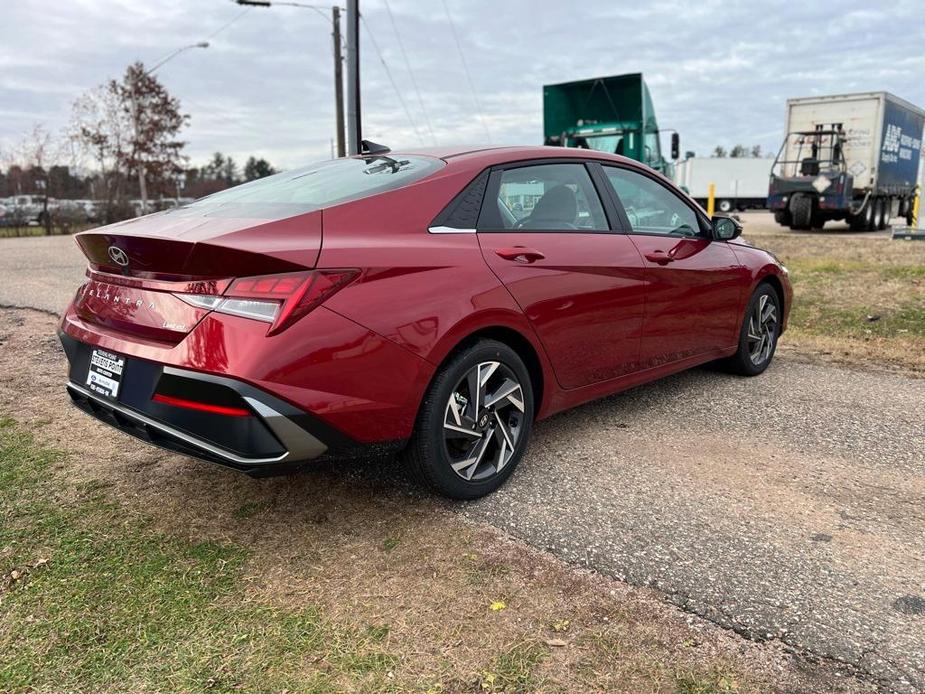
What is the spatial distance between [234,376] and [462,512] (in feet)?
3.96

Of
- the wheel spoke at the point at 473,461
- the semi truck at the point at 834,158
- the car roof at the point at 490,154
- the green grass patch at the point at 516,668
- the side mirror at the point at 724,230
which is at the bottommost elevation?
the green grass patch at the point at 516,668

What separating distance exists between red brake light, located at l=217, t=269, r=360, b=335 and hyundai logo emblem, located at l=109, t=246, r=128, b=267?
587 mm

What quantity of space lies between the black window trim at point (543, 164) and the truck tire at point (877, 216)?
65.0 feet

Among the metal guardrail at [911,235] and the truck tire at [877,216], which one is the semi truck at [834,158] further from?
the metal guardrail at [911,235]

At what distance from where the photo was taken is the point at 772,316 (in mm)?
5301

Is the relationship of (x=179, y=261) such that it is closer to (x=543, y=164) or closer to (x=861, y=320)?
(x=543, y=164)

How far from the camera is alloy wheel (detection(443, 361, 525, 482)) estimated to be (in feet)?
9.79

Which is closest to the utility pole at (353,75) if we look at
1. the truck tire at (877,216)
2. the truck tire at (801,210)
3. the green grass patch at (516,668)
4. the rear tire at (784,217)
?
the green grass patch at (516,668)

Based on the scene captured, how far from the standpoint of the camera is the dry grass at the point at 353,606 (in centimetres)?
204

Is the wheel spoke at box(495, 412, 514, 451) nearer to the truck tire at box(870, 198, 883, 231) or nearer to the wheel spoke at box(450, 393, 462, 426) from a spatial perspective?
the wheel spoke at box(450, 393, 462, 426)

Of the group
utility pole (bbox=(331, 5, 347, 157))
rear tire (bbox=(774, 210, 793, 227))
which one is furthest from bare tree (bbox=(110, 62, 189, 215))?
rear tire (bbox=(774, 210, 793, 227))

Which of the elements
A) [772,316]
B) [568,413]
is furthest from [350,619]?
[772,316]

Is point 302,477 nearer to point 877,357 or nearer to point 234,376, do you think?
point 234,376

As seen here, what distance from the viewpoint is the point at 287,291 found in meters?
2.42
